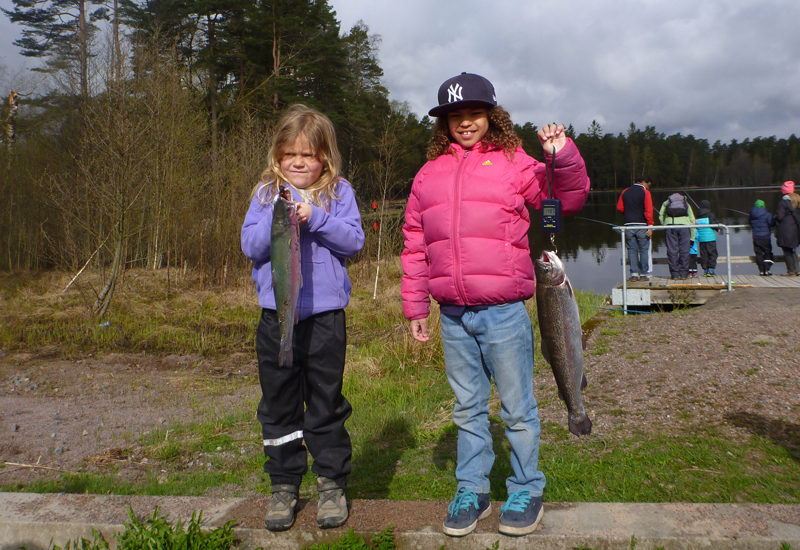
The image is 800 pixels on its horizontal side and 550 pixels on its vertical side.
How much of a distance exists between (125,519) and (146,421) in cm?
345

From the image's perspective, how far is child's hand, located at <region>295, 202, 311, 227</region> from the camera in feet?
9.48

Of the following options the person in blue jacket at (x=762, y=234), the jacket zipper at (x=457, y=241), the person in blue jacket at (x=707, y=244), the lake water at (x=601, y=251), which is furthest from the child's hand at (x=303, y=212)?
the person in blue jacket at (x=762, y=234)

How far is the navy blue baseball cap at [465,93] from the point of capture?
10.1ft

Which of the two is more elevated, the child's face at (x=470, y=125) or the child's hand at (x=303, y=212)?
the child's face at (x=470, y=125)

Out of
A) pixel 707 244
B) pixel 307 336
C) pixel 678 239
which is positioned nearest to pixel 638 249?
pixel 678 239

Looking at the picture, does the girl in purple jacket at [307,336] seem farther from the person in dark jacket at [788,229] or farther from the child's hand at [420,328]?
the person in dark jacket at [788,229]

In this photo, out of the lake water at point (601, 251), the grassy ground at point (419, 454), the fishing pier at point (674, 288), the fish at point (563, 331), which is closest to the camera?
the fish at point (563, 331)

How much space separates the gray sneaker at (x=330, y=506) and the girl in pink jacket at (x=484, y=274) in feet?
1.81

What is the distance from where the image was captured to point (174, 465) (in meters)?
5.07

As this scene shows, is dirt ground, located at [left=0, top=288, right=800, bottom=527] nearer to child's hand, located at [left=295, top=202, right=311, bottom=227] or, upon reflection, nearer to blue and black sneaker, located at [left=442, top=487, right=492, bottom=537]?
blue and black sneaker, located at [left=442, top=487, right=492, bottom=537]

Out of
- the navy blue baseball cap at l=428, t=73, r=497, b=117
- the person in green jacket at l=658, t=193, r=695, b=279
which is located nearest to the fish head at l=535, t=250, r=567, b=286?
the navy blue baseball cap at l=428, t=73, r=497, b=117

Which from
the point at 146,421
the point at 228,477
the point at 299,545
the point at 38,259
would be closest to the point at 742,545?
the point at 299,545

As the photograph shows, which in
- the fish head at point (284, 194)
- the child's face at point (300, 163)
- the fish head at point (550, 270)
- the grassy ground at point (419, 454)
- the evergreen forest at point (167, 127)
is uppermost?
the evergreen forest at point (167, 127)

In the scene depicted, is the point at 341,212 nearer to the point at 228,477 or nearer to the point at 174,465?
the point at 228,477
